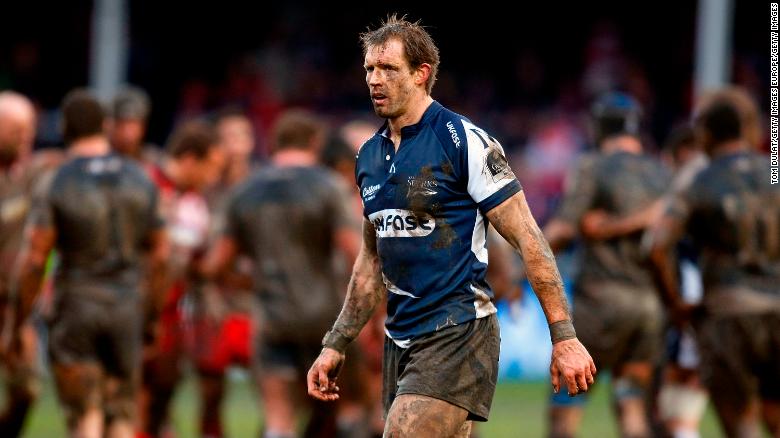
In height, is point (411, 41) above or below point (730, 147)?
below

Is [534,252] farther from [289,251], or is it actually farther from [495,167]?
[289,251]

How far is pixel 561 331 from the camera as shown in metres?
5.57

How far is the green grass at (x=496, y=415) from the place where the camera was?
13445 mm

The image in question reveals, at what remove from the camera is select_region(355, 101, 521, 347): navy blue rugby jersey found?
581cm

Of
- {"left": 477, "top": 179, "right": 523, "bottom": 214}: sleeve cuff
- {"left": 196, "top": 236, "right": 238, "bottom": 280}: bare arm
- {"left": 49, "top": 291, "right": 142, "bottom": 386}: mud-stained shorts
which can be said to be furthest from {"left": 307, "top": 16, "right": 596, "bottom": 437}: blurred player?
{"left": 196, "top": 236, "right": 238, "bottom": 280}: bare arm

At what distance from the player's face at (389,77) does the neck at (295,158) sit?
408 centimetres

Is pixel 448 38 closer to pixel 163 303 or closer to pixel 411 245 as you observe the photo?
pixel 163 303

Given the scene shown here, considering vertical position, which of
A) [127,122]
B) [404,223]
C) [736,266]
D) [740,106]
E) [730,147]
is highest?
[127,122]

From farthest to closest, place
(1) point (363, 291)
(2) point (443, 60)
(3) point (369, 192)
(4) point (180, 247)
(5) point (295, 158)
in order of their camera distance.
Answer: (2) point (443, 60), (4) point (180, 247), (5) point (295, 158), (1) point (363, 291), (3) point (369, 192)

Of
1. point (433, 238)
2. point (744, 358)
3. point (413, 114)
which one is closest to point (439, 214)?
point (433, 238)

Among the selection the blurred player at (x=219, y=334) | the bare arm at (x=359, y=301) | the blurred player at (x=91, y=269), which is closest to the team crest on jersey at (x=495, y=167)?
the bare arm at (x=359, y=301)

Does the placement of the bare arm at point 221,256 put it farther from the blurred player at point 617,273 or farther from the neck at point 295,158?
the blurred player at point 617,273

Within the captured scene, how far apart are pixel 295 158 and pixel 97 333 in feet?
6.19

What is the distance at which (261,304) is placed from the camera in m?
10.1
